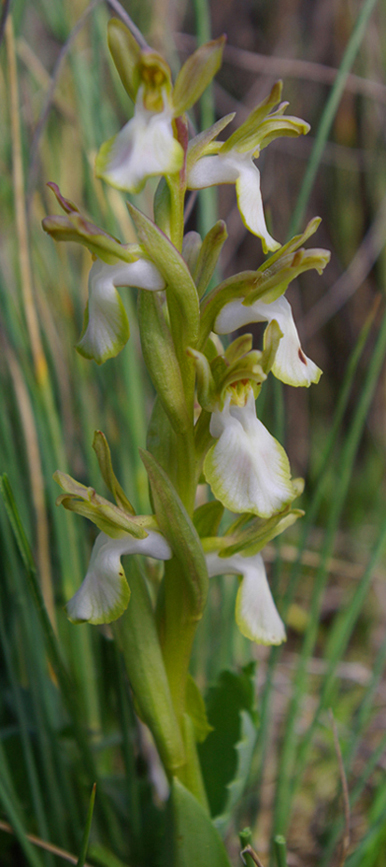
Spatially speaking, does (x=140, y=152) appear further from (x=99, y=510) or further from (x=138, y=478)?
(x=138, y=478)

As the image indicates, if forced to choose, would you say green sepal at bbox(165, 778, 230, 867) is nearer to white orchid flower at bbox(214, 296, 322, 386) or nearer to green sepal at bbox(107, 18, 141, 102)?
white orchid flower at bbox(214, 296, 322, 386)

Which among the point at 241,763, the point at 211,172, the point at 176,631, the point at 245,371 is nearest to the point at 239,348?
the point at 245,371

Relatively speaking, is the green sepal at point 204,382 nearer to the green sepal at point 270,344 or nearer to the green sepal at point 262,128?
the green sepal at point 270,344

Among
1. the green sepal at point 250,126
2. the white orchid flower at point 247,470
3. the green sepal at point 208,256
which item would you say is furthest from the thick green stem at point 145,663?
the green sepal at point 250,126

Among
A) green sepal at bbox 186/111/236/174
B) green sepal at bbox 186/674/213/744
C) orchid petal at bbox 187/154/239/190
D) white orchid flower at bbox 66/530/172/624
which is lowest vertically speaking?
green sepal at bbox 186/674/213/744

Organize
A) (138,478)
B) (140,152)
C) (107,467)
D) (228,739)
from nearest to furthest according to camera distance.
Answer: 1. (140,152)
2. (107,467)
3. (228,739)
4. (138,478)

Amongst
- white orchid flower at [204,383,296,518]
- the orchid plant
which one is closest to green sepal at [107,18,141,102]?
the orchid plant

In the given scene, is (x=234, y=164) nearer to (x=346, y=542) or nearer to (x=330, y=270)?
(x=346, y=542)
